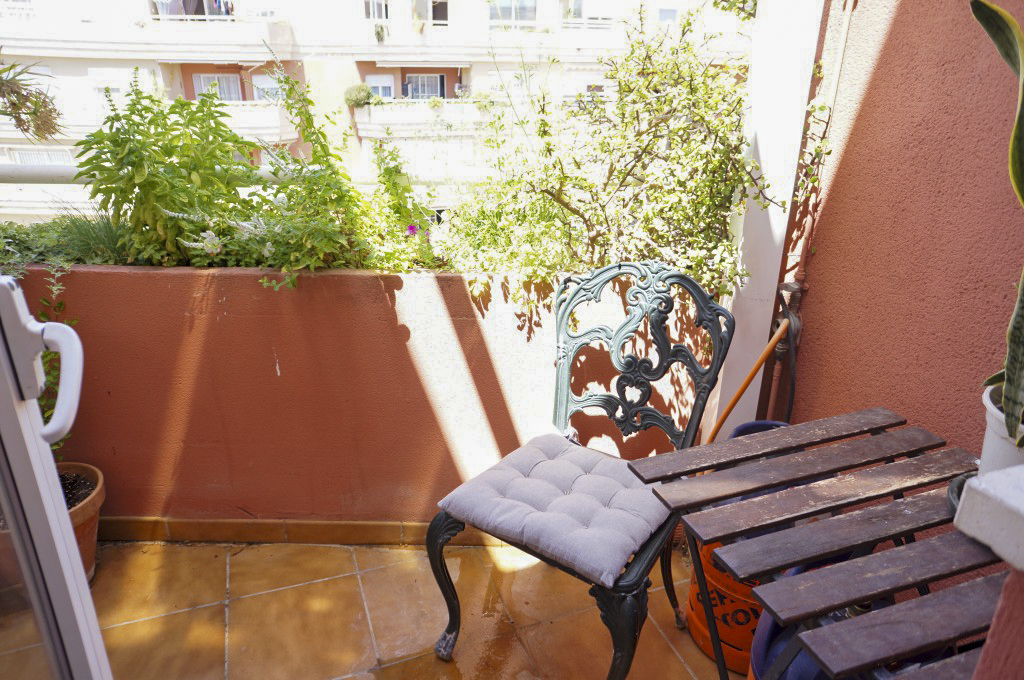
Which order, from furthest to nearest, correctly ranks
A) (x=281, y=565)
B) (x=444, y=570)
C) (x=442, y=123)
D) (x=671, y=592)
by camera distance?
(x=442, y=123)
(x=281, y=565)
(x=671, y=592)
(x=444, y=570)

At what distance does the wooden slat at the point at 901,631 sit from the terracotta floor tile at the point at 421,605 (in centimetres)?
134

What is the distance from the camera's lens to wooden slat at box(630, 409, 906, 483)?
140 cm

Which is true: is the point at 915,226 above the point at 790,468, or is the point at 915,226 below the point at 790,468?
above

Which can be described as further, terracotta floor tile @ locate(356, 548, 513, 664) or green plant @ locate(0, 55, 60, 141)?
green plant @ locate(0, 55, 60, 141)

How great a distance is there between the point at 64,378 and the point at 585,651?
1689 mm

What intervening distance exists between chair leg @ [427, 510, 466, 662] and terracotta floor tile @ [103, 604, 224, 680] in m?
0.66

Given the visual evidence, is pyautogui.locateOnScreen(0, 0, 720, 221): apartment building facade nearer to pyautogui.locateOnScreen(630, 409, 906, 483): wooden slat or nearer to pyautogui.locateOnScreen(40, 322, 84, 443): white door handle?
pyautogui.locateOnScreen(630, 409, 906, 483): wooden slat

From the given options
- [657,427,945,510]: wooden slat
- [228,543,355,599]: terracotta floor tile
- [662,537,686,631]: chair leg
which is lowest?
[228,543,355,599]: terracotta floor tile

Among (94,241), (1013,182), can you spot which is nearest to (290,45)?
(94,241)

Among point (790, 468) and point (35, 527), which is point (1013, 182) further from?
point (35, 527)

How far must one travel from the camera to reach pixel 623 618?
146cm

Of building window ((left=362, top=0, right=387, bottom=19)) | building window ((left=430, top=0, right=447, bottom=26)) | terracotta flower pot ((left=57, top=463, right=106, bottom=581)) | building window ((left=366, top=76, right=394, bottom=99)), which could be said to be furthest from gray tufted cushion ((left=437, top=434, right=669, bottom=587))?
building window ((left=366, top=76, right=394, bottom=99))

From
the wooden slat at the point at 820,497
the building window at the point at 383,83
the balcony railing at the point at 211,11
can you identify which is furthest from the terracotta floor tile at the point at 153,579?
the building window at the point at 383,83

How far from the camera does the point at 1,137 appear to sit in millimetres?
2979
